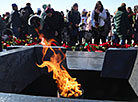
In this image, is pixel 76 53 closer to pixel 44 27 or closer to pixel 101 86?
pixel 101 86

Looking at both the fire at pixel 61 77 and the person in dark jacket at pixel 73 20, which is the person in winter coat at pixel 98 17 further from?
the fire at pixel 61 77

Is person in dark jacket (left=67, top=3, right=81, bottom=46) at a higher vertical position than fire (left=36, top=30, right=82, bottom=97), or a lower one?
higher

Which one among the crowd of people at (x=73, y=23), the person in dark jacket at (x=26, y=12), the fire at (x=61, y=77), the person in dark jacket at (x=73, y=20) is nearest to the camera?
the fire at (x=61, y=77)

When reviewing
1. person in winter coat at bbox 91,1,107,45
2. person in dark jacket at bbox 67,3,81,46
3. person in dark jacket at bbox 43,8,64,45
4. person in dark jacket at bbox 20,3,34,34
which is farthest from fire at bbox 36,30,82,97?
person in dark jacket at bbox 20,3,34,34

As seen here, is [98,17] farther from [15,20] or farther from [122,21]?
[15,20]

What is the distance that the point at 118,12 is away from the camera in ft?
23.9

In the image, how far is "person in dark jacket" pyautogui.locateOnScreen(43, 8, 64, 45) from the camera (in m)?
6.46

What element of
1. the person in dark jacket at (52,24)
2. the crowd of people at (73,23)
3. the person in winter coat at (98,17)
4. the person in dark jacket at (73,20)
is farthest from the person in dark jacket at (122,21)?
the person in dark jacket at (52,24)

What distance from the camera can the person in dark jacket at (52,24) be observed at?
6.46m

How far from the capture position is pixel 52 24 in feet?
21.5

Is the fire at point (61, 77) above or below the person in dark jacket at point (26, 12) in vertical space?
below

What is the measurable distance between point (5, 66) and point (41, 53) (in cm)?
145

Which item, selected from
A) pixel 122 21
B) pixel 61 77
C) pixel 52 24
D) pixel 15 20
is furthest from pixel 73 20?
pixel 61 77

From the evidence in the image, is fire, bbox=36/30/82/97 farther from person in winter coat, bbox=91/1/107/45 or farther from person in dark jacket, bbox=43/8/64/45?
person in winter coat, bbox=91/1/107/45
